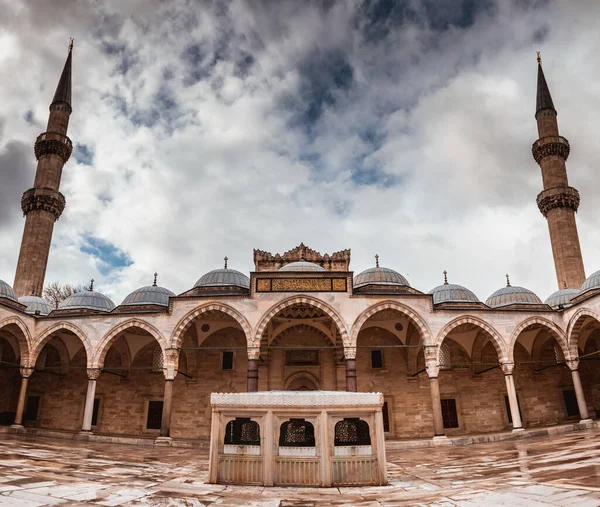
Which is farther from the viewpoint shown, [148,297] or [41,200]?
[41,200]

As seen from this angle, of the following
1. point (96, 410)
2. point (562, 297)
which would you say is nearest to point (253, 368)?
point (96, 410)

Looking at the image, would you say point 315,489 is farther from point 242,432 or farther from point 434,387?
point 434,387

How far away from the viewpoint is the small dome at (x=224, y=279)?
19.6 meters

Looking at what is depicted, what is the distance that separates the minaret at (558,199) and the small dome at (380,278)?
25.3ft

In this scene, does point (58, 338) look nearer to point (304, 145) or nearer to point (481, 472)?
point (304, 145)

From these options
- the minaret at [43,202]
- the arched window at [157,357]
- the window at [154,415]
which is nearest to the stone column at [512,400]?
the window at [154,415]

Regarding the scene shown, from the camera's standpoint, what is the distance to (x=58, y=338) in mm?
18375

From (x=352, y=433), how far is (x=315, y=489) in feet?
2.94

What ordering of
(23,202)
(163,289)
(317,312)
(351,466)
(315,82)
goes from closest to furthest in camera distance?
(351,466), (315,82), (317,312), (163,289), (23,202)

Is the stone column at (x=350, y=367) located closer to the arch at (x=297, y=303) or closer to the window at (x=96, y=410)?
the arch at (x=297, y=303)

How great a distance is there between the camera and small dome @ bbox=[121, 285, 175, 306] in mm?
19062

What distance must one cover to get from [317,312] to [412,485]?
37.3ft

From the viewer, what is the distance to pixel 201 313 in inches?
607

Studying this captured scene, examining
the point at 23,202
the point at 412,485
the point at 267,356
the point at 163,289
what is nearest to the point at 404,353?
the point at 267,356
